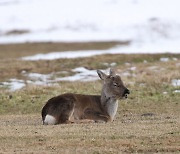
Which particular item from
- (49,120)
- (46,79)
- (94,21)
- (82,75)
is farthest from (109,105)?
(94,21)

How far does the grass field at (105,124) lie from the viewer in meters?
16.0

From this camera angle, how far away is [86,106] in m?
20.6

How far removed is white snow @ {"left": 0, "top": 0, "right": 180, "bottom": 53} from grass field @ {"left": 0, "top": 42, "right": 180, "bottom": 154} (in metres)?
34.1

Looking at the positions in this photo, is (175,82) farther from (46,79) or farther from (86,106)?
(86,106)

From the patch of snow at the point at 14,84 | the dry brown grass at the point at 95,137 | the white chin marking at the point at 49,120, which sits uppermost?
the dry brown grass at the point at 95,137

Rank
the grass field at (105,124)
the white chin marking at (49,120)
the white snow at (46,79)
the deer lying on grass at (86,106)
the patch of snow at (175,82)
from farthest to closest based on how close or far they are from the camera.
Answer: the white snow at (46,79) < the patch of snow at (175,82) < the deer lying on grass at (86,106) < the white chin marking at (49,120) < the grass field at (105,124)

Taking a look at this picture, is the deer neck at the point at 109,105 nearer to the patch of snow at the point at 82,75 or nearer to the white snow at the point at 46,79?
the white snow at the point at 46,79

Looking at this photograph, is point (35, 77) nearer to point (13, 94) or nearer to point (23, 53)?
point (13, 94)

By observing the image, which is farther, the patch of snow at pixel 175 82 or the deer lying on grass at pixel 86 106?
the patch of snow at pixel 175 82

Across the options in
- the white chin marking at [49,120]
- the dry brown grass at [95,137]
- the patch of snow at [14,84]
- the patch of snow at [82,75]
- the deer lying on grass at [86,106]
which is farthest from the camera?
the patch of snow at [82,75]

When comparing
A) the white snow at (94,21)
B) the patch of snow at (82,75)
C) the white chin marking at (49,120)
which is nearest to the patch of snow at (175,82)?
the patch of snow at (82,75)

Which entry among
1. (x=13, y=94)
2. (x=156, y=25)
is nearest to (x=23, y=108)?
(x=13, y=94)

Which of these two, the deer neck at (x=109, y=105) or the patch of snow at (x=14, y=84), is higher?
the deer neck at (x=109, y=105)

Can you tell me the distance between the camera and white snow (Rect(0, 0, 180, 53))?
89.1 meters
